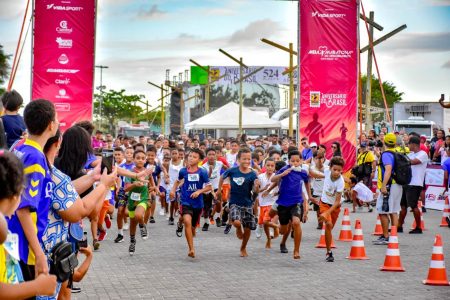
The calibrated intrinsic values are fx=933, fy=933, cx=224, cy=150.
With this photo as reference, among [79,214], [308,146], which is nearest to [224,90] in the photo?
[308,146]

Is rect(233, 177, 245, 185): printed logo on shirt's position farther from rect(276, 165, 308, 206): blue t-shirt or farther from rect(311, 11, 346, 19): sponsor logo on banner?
rect(311, 11, 346, 19): sponsor logo on banner

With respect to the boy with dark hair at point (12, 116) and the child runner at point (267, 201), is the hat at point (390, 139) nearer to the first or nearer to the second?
the child runner at point (267, 201)

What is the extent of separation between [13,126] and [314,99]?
14.4 m

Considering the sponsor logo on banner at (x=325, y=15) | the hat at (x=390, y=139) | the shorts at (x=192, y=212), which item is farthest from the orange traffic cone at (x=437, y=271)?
the sponsor logo on banner at (x=325, y=15)

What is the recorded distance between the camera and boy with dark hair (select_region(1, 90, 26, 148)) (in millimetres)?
9766

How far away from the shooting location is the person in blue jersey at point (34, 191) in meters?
5.28

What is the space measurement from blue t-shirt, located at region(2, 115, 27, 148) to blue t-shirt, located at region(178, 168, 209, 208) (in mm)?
4695

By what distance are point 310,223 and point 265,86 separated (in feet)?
339

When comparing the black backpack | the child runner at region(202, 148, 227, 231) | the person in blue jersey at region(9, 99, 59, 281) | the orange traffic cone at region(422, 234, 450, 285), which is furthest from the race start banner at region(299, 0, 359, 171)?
the person in blue jersey at region(9, 99, 59, 281)

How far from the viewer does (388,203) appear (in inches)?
622

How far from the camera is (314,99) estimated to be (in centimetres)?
2342

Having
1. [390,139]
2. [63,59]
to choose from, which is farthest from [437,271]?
[63,59]

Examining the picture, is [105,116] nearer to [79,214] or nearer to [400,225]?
[400,225]

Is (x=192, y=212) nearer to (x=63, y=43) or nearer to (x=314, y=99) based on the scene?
(x=63, y=43)
